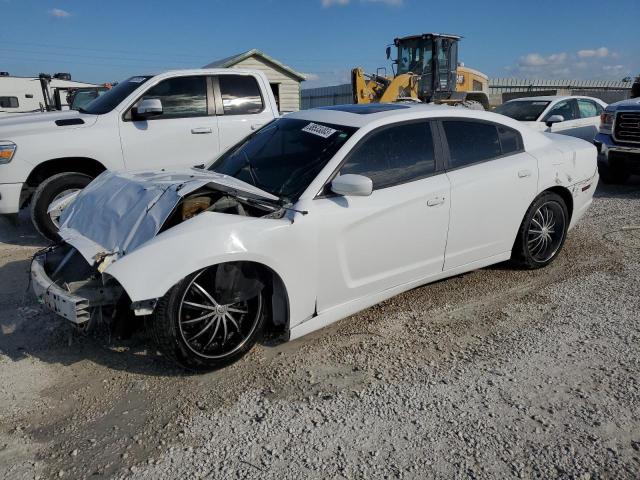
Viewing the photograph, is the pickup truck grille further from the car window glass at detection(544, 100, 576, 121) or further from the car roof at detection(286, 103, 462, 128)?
the car roof at detection(286, 103, 462, 128)

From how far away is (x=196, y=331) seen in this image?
3.18m

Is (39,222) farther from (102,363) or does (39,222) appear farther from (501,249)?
(501,249)

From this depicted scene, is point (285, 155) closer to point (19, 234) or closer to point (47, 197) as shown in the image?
point (47, 197)

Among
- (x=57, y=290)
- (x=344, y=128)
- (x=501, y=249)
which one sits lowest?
(x=501, y=249)

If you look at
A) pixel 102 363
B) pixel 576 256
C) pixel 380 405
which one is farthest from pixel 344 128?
pixel 576 256

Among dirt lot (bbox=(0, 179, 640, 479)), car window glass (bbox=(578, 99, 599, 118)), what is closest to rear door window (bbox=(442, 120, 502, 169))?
dirt lot (bbox=(0, 179, 640, 479))

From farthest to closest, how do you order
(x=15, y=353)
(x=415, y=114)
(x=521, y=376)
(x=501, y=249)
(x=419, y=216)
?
(x=501, y=249)
(x=415, y=114)
(x=419, y=216)
(x=15, y=353)
(x=521, y=376)

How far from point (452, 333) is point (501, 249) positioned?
116cm

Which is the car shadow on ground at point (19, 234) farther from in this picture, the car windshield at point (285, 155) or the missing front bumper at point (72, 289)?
the car windshield at point (285, 155)

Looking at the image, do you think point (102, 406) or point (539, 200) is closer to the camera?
point (102, 406)

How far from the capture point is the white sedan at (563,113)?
10.1m

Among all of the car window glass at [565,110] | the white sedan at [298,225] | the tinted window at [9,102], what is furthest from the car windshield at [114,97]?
the tinted window at [9,102]

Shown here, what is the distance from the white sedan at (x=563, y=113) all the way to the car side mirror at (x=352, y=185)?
7660 millimetres

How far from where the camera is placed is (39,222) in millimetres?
5887
